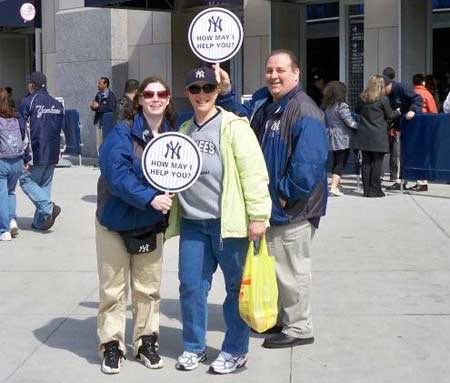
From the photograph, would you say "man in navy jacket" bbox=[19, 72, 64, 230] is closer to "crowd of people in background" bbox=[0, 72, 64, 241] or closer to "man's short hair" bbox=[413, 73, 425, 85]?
"crowd of people in background" bbox=[0, 72, 64, 241]

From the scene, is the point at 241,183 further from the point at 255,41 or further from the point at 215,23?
the point at 255,41

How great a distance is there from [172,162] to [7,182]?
5448mm

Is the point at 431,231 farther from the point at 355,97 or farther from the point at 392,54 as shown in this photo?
the point at 355,97

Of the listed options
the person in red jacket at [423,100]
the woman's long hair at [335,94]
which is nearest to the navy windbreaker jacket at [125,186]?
the woman's long hair at [335,94]

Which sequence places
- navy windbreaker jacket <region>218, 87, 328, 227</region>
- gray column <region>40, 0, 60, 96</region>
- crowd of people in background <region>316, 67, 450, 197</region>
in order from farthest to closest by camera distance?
gray column <region>40, 0, 60, 96</region>
crowd of people in background <region>316, 67, 450, 197</region>
navy windbreaker jacket <region>218, 87, 328, 227</region>

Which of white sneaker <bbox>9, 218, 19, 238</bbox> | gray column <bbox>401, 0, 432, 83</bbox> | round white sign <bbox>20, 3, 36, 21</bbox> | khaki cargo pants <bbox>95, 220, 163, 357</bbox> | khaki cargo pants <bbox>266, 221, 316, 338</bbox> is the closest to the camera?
khaki cargo pants <bbox>95, 220, 163, 357</bbox>

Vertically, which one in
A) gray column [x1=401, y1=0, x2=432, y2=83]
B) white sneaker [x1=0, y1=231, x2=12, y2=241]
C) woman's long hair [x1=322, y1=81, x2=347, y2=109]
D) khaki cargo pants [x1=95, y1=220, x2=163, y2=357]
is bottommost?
white sneaker [x1=0, y1=231, x2=12, y2=241]

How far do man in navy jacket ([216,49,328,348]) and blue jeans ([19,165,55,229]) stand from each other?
502 centimetres

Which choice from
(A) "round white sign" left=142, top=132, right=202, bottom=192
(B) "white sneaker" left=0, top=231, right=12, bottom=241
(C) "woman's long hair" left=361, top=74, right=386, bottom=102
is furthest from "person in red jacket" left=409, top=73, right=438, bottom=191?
(A) "round white sign" left=142, top=132, right=202, bottom=192

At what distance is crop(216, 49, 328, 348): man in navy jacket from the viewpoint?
18.7 feet

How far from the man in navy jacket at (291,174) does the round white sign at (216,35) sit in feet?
1.82

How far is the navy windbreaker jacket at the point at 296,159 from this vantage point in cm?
569

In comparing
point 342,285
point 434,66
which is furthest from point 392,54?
point 342,285

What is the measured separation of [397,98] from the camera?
1318cm
